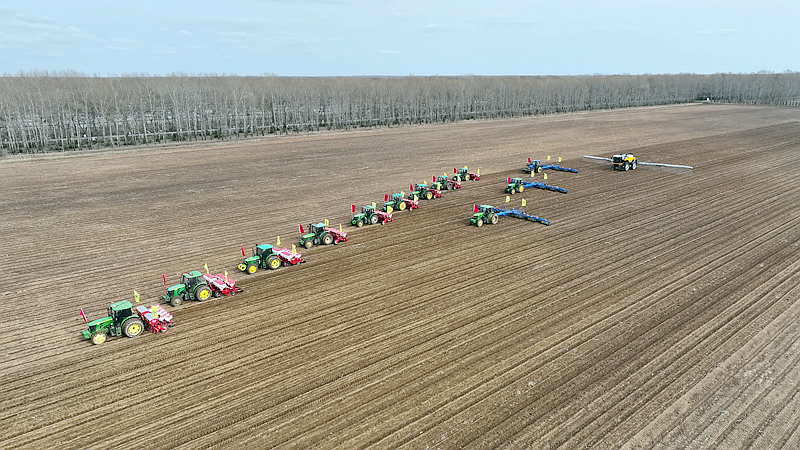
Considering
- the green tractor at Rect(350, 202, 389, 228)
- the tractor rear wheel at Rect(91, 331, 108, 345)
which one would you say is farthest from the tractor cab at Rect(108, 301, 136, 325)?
the green tractor at Rect(350, 202, 389, 228)

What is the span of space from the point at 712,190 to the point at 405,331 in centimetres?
3156

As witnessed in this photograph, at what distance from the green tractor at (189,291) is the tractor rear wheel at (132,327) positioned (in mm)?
2059

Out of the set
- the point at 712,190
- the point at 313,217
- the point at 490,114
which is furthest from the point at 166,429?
the point at 490,114

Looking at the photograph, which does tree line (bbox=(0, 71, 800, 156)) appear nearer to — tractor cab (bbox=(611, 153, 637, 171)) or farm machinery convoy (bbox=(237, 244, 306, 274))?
tractor cab (bbox=(611, 153, 637, 171))

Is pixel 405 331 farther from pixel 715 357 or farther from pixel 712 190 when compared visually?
pixel 712 190

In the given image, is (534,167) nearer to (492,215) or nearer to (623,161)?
(623,161)

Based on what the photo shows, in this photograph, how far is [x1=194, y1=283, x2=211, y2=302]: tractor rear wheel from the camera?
1925cm

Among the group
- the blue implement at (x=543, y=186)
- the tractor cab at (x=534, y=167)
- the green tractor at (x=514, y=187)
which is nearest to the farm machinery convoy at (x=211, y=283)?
the green tractor at (x=514, y=187)

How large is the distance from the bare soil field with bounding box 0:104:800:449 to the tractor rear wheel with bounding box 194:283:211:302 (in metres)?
0.44

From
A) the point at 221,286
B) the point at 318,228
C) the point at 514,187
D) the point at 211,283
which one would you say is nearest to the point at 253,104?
the point at 514,187

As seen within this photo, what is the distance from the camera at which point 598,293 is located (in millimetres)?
19500

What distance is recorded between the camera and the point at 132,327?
662 inches

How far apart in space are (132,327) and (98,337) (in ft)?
3.50

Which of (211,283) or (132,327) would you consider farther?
(211,283)
